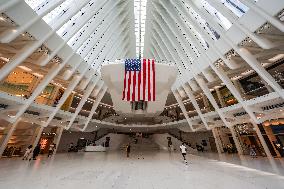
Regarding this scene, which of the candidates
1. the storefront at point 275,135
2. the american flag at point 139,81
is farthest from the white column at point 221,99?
the american flag at point 139,81

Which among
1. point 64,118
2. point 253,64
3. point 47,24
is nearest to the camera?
point 253,64

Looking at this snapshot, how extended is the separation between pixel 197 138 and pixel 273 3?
24.2 meters

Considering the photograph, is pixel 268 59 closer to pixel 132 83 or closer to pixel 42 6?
pixel 132 83

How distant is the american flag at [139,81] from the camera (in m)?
13.4

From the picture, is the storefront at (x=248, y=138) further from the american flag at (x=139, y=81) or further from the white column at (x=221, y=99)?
the american flag at (x=139, y=81)

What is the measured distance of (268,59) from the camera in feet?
39.4

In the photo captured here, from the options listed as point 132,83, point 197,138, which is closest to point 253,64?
point 132,83

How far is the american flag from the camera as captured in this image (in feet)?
43.8

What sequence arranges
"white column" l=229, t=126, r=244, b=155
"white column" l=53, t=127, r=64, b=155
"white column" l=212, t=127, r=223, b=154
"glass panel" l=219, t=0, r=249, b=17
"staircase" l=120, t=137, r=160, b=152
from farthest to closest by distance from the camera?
"staircase" l=120, t=137, r=160, b=152
"white column" l=212, t=127, r=223, b=154
"white column" l=53, t=127, r=64, b=155
"white column" l=229, t=126, r=244, b=155
"glass panel" l=219, t=0, r=249, b=17

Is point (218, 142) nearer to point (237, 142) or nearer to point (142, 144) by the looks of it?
point (237, 142)

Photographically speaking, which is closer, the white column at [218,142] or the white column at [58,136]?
the white column at [58,136]

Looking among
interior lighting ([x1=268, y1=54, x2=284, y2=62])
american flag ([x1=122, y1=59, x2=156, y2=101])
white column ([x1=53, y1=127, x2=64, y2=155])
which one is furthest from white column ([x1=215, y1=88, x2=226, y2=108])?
white column ([x1=53, y1=127, x2=64, y2=155])

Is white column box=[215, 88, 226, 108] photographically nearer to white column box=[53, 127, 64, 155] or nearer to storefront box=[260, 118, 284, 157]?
storefront box=[260, 118, 284, 157]

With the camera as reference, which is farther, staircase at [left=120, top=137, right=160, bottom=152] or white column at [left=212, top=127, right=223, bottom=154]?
staircase at [left=120, top=137, right=160, bottom=152]
